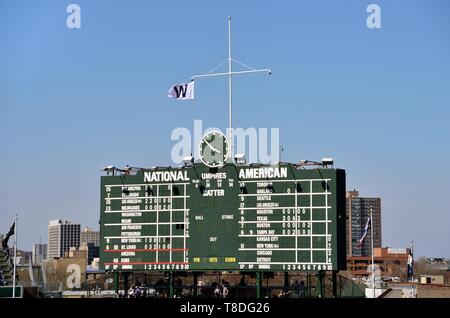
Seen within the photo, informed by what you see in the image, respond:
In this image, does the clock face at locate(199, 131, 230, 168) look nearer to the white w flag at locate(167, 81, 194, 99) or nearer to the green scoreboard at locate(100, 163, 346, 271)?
the green scoreboard at locate(100, 163, 346, 271)

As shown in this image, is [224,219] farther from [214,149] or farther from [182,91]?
[182,91]

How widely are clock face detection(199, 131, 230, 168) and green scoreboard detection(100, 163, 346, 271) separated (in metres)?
0.63

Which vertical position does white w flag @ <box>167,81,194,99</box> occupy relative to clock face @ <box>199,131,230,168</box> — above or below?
above

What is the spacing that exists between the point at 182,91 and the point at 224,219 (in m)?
12.0

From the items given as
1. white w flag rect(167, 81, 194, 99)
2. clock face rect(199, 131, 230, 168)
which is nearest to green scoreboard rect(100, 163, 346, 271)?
clock face rect(199, 131, 230, 168)

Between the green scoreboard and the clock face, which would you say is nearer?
the green scoreboard

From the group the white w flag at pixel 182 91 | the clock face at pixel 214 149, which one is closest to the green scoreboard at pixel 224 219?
the clock face at pixel 214 149

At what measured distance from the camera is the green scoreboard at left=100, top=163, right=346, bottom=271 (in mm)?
67812

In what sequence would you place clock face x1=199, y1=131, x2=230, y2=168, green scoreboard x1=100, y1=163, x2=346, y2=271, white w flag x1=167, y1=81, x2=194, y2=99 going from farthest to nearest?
1. white w flag x1=167, y1=81, x2=194, y2=99
2. clock face x1=199, y1=131, x2=230, y2=168
3. green scoreboard x1=100, y1=163, x2=346, y2=271

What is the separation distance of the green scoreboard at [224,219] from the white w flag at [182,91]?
6499 mm

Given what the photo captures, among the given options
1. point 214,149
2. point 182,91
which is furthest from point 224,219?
point 182,91

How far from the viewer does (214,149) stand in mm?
70750
